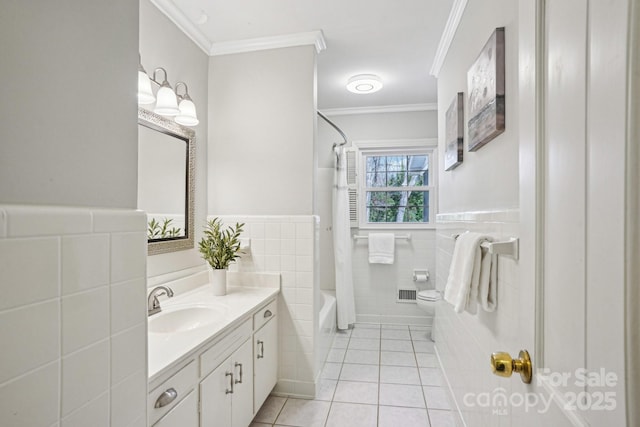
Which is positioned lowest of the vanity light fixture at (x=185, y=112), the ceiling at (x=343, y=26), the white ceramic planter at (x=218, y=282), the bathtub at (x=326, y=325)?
the bathtub at (x=326, y=325)

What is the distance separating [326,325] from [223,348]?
1.53m

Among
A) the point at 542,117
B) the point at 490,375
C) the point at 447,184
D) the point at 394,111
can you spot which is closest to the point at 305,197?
the point at 447,184

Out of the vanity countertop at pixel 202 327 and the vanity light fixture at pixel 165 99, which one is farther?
the vanity light fixture at pixel 165 99

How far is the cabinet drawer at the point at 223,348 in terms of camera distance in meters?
1.32

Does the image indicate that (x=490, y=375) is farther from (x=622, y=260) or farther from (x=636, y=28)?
(x=636, y=28)

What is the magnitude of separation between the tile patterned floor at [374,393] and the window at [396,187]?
56.2 inches

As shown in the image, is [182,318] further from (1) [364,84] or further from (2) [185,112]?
(1) [364,84]

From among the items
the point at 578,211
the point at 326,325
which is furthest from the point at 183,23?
the point at 326,325

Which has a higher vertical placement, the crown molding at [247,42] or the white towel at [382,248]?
the crown molding at [247,42]

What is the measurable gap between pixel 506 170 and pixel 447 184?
1.14 metres

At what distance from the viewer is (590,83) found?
44cm

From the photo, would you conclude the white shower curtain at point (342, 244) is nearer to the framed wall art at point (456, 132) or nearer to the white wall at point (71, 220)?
the framed wall art at point (456, 132)

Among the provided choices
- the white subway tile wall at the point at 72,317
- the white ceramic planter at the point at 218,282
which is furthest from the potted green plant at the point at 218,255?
the white subway tile wall at the point at 72,317

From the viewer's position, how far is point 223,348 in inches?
57.4
